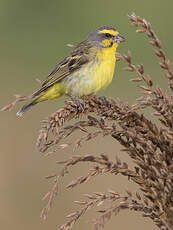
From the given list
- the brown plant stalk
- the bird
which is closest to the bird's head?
the bird

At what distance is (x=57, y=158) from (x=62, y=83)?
1146 millimetres

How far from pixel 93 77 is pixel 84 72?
0.13 meters

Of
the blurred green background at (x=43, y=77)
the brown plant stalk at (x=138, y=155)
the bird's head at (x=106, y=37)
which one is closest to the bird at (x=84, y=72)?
the bird's head at (x=106, y=37)

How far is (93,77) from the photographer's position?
3.96 metres

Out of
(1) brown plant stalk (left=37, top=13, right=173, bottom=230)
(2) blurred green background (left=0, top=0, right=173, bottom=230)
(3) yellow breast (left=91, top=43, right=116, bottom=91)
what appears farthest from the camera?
(2) blurred green background (left=0, top=0, right=173, bottom=230)

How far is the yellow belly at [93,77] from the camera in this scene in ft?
12.8

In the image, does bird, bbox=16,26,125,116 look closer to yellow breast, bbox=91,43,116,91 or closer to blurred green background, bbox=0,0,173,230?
yellow breast, bbox=91,43,116,91

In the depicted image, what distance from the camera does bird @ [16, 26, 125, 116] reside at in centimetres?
391

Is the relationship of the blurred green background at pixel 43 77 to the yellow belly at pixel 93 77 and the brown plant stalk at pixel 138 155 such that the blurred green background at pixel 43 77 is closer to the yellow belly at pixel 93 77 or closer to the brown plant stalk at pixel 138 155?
the yellow belly at pixel 93 77

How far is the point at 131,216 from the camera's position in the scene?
437cm

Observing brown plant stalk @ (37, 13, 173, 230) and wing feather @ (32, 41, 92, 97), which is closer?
brown plant stalk @ (37, 13, 173, 230)

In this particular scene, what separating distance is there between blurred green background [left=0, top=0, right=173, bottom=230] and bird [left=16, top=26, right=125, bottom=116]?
0.84 meters

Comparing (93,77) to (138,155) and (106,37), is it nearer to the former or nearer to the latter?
(106,37)

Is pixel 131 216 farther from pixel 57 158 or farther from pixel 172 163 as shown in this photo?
pixel 172 163
